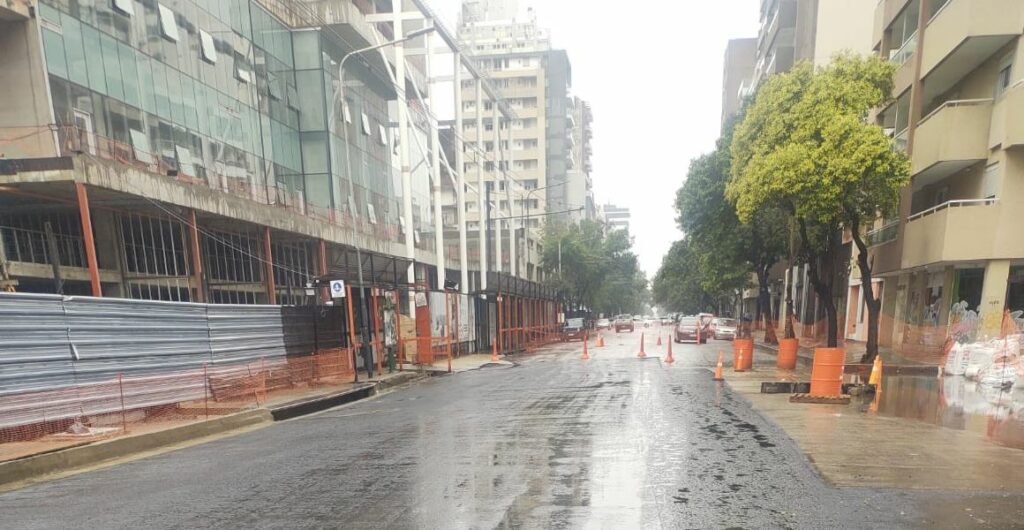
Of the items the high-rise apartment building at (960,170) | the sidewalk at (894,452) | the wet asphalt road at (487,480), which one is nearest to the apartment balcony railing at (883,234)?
the high-rise apartment building at (960,170)

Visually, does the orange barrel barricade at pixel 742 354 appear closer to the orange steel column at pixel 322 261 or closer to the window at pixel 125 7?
the orange steel column at pixel 322 261

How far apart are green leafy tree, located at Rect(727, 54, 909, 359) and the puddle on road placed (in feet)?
12.6

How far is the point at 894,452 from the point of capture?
5871 mm

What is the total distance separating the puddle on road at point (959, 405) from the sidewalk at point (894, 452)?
331 millimetres

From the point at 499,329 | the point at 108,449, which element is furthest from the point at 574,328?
the point at 108,449

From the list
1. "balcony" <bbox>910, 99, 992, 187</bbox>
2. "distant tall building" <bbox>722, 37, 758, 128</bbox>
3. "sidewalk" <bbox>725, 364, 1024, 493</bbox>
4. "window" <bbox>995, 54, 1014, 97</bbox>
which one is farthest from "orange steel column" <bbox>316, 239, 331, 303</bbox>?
"distant tall building" <bbox>722, 37, 758, 128</bbox>

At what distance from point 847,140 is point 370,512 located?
1402 centimetres

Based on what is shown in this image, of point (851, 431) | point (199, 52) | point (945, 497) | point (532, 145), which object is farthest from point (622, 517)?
point (532, 145)

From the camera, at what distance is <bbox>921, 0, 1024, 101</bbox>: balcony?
1432cm

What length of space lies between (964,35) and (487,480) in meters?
18.6

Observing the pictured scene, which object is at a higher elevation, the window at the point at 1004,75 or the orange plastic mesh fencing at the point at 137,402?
the window at the point at 1004,75

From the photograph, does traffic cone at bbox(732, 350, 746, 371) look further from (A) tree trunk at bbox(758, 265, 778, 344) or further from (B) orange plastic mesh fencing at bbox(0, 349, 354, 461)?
(A) tree trunk at bbox(758, 265, 778, 344)

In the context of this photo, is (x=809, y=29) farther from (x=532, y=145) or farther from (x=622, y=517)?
(x=532, y=145)

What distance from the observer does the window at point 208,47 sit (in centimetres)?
1900
